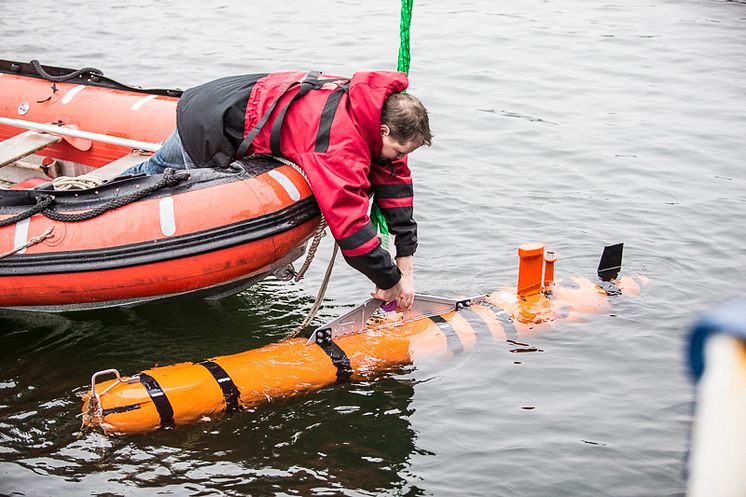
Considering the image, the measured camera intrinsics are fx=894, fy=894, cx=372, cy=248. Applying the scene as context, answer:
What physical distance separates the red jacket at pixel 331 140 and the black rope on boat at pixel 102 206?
23 centimetres

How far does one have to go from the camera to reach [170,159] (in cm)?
438

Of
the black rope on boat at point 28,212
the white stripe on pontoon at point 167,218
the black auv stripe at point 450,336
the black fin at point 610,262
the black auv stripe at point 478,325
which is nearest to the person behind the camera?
the white stripe on pontoon at point 167,218

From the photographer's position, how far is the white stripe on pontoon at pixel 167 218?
3.97 meters

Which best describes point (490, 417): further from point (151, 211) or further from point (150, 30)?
point (150, 30)

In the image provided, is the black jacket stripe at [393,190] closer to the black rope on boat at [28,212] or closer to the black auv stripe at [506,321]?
the black auv stripe at [506,321]

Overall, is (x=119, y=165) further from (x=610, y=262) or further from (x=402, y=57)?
(x=610, y=262)

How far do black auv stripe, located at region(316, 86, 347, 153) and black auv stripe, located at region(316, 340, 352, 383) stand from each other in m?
0.92

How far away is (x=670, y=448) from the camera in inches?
156

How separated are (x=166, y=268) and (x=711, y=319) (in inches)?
132

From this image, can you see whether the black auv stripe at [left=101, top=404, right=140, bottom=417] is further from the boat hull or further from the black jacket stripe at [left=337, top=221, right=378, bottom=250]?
the black jacket stripe at [left=337, top=221, right=378, bottom=250]

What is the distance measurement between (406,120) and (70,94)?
2677mm

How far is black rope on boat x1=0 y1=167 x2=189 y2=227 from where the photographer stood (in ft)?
13.2

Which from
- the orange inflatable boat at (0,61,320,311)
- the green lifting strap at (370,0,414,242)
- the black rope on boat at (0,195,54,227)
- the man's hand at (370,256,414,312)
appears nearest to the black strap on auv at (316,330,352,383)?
the man's hand at (370,256,414,312)

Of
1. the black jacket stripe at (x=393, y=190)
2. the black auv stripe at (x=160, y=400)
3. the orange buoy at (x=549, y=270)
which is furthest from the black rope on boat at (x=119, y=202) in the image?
the orange buoy at (x=549, y=270)
